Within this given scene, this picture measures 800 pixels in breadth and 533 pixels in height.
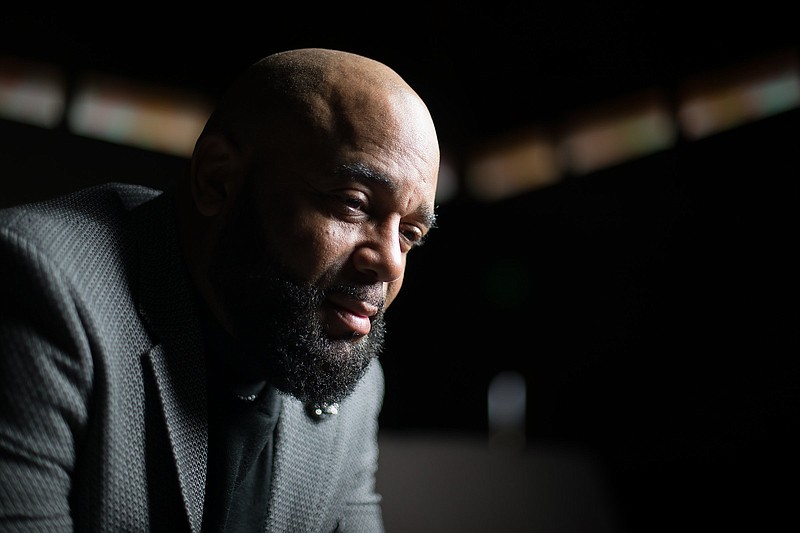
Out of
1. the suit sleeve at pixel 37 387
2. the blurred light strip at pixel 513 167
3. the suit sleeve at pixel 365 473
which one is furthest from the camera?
the blurred light strip at pixel 513 167

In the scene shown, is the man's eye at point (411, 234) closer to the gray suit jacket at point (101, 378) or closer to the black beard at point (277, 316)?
the black beard at point (277, 316)

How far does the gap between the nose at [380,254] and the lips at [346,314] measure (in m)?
0.05

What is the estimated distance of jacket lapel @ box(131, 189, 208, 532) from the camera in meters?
1.22

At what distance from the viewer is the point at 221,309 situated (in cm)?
138

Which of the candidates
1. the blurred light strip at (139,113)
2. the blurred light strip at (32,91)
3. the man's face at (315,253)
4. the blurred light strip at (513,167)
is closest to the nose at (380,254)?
the man's face at (315,253)

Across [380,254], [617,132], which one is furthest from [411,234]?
[617,132]

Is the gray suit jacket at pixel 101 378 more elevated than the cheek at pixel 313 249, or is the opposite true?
the cheek at pixel 313 249

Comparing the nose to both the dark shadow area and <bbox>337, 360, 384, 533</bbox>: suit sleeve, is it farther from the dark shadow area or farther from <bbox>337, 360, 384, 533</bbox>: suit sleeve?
the dark shadow area

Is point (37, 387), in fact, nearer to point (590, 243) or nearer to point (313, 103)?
point (313, 103)

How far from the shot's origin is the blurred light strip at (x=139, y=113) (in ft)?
12.0

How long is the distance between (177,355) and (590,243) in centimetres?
321

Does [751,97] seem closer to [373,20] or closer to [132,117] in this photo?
[373,20]

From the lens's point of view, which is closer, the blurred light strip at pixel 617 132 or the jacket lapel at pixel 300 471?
the jacket lapel at pixel 300 471

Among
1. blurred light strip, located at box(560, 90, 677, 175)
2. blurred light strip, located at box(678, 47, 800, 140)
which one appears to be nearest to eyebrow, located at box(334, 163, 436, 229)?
blurred light strip, located at box(678, 47, 800, 140)
